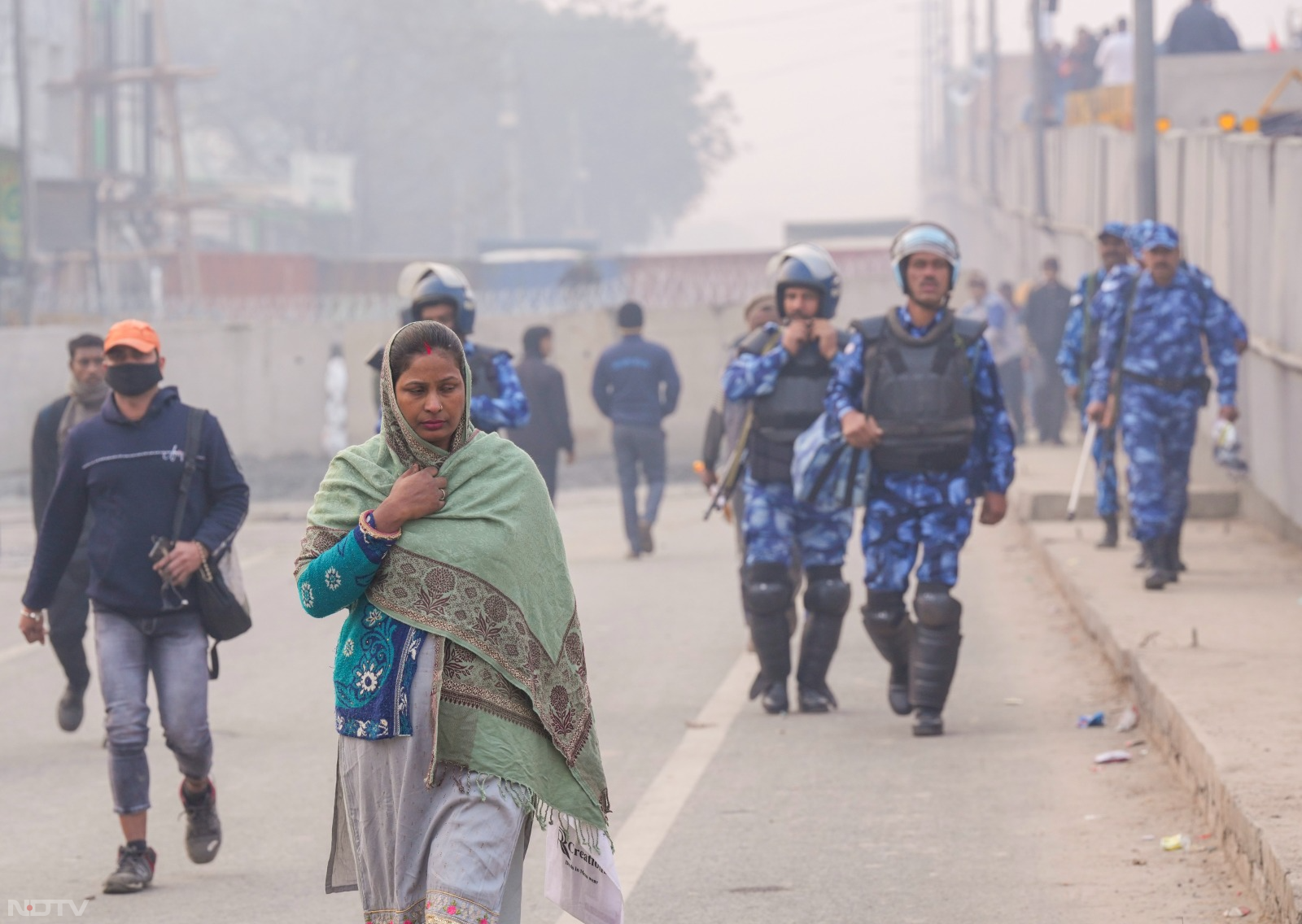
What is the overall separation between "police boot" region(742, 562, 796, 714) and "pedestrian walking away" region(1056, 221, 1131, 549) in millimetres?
4114

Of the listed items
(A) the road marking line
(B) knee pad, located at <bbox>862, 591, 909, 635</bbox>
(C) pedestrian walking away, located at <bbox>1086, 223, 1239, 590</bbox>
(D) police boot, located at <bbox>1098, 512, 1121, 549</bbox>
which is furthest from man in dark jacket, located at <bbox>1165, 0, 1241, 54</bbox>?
(B) knee pad, located at <bbox>862, 591, 909, 635</bbox>

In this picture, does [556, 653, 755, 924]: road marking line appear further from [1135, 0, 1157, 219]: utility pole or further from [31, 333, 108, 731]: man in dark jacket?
[1135, 0, 1157, 219]: utility pole

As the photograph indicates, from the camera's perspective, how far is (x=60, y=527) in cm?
635

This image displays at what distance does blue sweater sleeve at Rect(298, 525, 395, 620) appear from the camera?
160 inches

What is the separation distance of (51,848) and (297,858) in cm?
85

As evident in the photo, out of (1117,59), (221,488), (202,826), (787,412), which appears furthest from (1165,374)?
(1117,59)

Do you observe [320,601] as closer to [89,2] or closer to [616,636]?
[616,636]

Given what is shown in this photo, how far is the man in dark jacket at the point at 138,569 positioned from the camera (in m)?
6.21

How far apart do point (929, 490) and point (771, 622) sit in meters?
1.08

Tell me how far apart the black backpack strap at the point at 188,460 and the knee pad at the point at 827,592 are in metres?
3.01

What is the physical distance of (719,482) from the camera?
988 centimetres

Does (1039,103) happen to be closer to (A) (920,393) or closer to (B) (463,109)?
(A) (920,393)

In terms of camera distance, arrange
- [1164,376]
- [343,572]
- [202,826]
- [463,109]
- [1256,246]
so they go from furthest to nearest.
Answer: [463,109] → [1256,246] → [1164,376] → [202,826] → [343,572]

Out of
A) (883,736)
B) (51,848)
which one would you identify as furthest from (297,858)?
(883,736)
